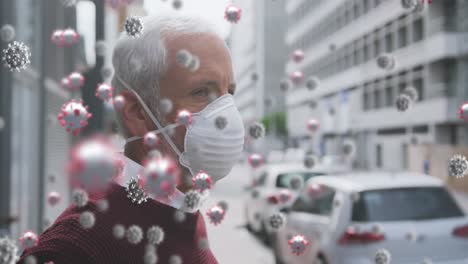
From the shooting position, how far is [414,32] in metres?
20.1

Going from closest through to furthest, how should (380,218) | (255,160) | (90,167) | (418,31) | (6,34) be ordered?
(90,167), (6,34), (255,160), (380,218), (418,31)

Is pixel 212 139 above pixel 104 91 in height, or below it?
below

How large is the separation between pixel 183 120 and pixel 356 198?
3.53 meters

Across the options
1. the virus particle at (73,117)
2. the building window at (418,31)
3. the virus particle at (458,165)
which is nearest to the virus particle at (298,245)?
the virus particle at (458,165)

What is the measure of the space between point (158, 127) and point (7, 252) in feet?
1.40

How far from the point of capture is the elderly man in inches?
47.4

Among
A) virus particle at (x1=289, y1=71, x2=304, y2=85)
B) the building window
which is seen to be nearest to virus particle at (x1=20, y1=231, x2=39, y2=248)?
virus particle at (x1=289, y1=71, x2=304, y2=85)

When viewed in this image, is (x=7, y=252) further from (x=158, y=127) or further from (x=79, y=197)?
(x=158, y=127)

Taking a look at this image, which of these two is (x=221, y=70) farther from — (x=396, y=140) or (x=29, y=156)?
(x=396, y=140)

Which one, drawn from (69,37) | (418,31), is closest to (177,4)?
(69,37)

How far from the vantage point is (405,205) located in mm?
4043

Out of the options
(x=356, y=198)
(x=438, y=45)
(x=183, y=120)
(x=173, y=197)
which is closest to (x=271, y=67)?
(x=183, y=120)

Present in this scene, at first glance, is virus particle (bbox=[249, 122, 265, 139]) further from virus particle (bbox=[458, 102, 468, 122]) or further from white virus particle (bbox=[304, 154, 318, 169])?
virus particle (bbox=[458, 102, 468, 122])

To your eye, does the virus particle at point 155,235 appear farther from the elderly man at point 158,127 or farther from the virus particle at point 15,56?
the virus particle at point 15,56
